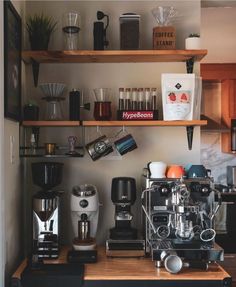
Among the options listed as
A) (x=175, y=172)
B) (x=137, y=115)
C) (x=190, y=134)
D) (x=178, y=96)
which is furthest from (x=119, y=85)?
(x=175, y=172)

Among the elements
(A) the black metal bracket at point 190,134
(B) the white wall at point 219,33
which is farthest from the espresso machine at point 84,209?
(B) the white wall at point 219,33

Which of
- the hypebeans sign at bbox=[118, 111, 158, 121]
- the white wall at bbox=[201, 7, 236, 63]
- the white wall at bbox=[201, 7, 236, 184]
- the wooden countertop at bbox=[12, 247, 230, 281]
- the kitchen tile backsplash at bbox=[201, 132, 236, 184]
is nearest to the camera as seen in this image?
the wooden countertop at bbox=[12, 247, 230, 281]

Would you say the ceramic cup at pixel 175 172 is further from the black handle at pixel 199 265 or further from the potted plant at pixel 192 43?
the potted plant at pixel 192 43

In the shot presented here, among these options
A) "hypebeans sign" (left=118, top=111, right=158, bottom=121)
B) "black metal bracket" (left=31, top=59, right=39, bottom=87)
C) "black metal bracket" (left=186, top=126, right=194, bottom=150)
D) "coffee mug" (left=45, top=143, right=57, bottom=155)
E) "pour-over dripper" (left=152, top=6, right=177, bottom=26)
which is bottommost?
"coffee mug" (left=45, top=143, right=57, bottom=155)

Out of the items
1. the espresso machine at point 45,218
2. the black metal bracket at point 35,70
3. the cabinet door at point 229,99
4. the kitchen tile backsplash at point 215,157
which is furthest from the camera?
the kitchen tile backsplash at point 215,157

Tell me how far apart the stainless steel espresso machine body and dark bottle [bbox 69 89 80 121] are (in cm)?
54

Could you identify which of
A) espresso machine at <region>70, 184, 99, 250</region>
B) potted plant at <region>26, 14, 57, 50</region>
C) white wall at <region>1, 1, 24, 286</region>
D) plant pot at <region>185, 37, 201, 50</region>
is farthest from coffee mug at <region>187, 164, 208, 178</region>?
potted plant at <region>26, 14, 57, 50</region>

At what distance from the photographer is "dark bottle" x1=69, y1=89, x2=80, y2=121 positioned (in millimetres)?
2443

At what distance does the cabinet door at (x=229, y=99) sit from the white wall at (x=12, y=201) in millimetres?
2448

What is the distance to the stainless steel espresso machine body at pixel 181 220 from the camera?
81.7 inches

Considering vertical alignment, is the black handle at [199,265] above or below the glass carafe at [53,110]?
below

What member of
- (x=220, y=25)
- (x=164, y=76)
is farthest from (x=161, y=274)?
(x=220, y=25)

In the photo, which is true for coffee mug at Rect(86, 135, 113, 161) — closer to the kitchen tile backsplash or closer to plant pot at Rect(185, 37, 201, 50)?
plant pot at Rect(185, 37, 201, 50)

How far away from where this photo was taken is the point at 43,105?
259 cm
